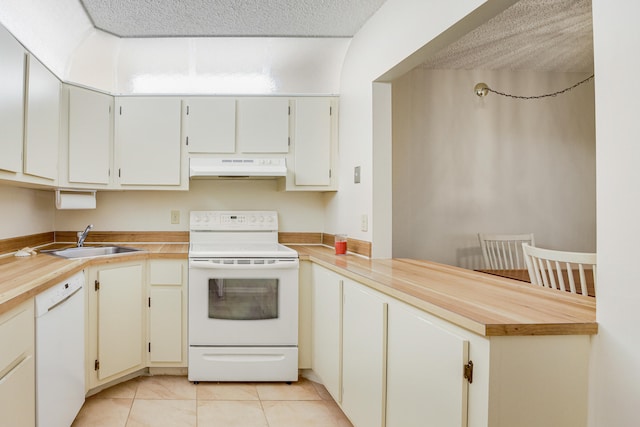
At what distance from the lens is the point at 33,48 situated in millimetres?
2490

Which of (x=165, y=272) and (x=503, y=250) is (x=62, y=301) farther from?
(x=503, y=250)

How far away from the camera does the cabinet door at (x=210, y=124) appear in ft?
10.6

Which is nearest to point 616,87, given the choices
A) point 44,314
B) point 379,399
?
point 379,399

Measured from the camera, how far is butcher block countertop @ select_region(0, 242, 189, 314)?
60.6 inches

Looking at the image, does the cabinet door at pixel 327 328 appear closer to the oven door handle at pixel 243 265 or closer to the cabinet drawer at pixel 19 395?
the oven door handle at pixel 243 265

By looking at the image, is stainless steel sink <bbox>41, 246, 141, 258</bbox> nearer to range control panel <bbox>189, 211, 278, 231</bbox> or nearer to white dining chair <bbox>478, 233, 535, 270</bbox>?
A: range control panel <bbox>189, 211, 278, 231</bbox>

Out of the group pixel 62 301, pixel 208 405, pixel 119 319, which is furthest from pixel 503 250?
pixel 62 301

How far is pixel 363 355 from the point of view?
79.0 inches

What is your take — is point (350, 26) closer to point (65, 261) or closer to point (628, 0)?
point (628, 0)

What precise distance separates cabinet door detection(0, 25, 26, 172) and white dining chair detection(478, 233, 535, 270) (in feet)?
10.7

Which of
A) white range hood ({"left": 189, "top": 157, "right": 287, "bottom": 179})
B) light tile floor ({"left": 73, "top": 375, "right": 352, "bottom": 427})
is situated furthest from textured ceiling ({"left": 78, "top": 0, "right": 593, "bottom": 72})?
light tile floor ({"left": 73, "top": 375, "right": 352, "bottom": 427})

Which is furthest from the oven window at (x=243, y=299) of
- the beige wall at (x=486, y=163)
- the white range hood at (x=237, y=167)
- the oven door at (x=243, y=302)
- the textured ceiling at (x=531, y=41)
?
the textured ceiling at (x=531, y=41)

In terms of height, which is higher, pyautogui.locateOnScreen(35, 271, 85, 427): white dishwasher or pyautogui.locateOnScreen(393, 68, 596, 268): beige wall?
pyautogui.locateOnScreen(393, 68, 596, 268): beige wall

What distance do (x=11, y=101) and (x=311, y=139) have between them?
1878 millimetres
